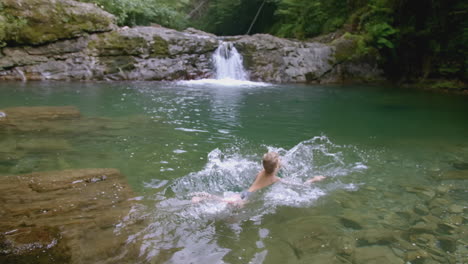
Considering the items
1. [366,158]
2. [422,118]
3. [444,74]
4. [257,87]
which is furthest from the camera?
[444,74]

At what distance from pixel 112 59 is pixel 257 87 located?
6769mm

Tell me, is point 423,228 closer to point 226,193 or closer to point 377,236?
point 377,236

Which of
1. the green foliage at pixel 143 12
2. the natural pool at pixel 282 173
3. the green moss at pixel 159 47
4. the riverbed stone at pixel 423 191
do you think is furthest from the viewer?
the green foliage at pixel 143 12

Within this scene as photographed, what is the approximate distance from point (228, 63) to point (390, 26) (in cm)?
784

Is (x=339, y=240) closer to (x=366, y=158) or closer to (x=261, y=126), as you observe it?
(x=366, y=158)

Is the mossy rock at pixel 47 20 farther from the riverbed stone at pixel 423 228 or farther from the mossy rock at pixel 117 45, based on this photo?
the riverbed stone at pixel 423 228

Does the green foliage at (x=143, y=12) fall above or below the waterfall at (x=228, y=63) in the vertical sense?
above

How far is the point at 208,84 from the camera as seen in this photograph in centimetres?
1529

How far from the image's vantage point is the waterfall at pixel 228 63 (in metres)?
17.4

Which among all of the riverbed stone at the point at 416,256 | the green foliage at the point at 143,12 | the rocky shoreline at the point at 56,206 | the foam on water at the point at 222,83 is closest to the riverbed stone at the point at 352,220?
the riverbed stone at the point at 416,256

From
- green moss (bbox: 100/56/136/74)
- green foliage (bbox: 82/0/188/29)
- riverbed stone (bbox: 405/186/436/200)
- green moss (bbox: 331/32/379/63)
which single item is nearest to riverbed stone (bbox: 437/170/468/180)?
riverbed stone (bbox: 405/186/436/200)

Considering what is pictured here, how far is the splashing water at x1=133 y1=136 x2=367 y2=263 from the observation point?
324cm

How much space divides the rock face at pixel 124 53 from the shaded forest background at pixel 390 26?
1.06m

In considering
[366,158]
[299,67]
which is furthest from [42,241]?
[299,67]
